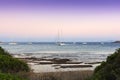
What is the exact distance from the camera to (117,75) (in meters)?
16.7

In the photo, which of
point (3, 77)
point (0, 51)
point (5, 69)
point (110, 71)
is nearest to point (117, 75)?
point (110, 71)

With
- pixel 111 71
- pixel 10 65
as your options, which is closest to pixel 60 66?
pixel 10 65

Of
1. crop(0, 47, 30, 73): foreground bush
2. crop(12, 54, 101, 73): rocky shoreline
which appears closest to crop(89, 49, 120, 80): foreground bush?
crop(0, 47, 30, 73): foreground bush

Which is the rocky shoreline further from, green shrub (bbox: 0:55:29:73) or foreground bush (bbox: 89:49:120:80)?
foreground bush (bbox: 89:49:120:80)

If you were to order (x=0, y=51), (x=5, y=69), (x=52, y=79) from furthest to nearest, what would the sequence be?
(x=0, y=51) < (x=5, y=69) < (x=52, y=79)

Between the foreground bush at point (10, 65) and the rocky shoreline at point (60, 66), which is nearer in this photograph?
the foreground bush at point (10, 65)

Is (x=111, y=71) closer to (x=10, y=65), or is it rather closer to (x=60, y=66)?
(x=10, y=65)

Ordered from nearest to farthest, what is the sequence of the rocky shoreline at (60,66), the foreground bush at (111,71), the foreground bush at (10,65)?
the foreground bush at (111,71) → the foreground bush at (10,65) → the rocky shoreline at (60,66)

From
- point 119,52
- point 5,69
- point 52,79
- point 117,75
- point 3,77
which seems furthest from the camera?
point 5,69

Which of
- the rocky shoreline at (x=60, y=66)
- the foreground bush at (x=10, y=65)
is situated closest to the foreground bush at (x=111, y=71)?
the foreground bush at (x=10, y=65)

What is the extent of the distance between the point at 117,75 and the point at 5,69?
34.7 ft

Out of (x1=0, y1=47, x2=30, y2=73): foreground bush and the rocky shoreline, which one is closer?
(x1=0, y1=47, x2=30, y2=73): foreground bush

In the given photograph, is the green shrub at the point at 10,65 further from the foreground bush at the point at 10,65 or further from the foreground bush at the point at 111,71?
the foreground bush at the point at 111,71

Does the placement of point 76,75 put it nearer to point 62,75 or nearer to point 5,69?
point 62,75
